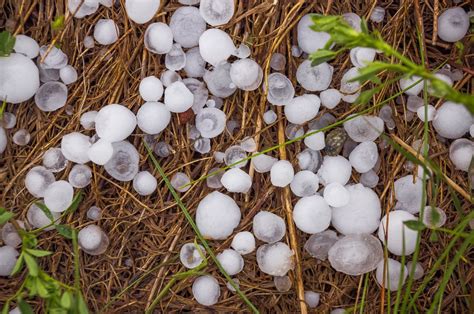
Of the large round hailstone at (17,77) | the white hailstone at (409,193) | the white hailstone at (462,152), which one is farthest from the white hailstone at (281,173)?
the large round hailstone at (17,77)

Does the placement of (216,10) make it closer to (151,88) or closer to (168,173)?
(151,88)

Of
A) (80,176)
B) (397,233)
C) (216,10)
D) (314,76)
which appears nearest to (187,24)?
(216,10)

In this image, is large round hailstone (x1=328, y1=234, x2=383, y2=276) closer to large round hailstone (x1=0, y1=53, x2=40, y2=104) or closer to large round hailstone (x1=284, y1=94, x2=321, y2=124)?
large round hailstone (x1=284, y1=94, x2=321, y2=124)

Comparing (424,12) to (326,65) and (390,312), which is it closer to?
(326,65)

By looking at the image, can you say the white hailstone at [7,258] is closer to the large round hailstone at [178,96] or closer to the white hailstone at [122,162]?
the white hailstone at [122,162]

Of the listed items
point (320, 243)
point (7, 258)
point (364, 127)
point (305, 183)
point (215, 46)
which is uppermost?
point (215, 46)

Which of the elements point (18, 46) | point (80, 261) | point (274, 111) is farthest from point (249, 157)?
point (18, 46)
